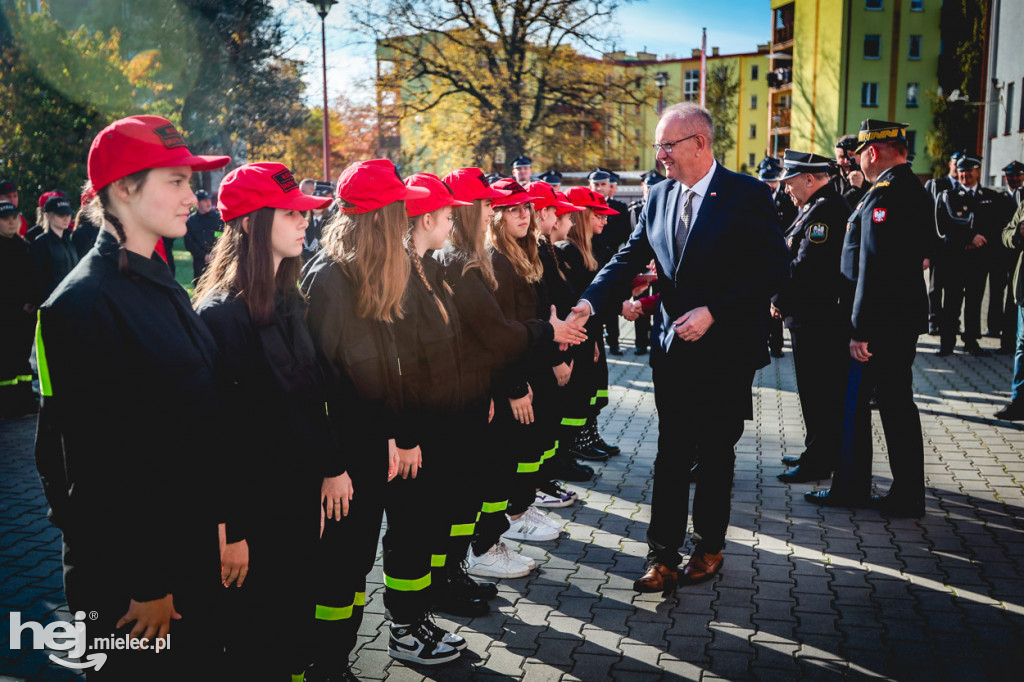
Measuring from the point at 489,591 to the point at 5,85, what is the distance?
22.8 m

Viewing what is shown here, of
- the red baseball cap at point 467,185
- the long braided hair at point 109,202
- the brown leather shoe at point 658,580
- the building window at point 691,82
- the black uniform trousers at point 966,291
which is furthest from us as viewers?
the building window at point 691,82

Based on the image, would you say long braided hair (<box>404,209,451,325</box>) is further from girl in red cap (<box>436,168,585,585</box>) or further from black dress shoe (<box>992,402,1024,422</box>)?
black dress shoe (<box>992,402,1024,422</box>)

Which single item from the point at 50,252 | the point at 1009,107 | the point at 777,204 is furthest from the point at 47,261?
the point at 1009,107

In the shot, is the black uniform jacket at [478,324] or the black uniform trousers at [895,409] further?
the black uniform trousers at [895,409]

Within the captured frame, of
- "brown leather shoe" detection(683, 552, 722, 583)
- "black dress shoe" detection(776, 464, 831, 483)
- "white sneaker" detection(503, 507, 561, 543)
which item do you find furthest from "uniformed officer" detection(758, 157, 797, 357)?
"brown leather shoe" detection(683, 552, 722, 583)

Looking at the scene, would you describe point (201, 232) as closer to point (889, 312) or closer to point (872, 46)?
point (889, 312)

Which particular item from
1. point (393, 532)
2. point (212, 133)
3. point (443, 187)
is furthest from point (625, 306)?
point (212, 133)

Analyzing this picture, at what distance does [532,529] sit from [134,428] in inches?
136

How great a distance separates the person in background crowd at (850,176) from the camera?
8.76 metres

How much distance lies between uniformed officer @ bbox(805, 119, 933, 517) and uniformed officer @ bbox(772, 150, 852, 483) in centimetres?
54

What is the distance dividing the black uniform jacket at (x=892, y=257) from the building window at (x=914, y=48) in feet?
174

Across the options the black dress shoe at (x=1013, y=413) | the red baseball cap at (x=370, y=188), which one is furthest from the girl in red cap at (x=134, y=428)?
the black dress shoe at (x=1013, y=413)

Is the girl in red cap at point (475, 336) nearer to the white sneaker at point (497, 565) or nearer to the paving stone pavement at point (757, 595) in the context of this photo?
the white sneaker at point (497, 565)

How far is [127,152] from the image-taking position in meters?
2.50
